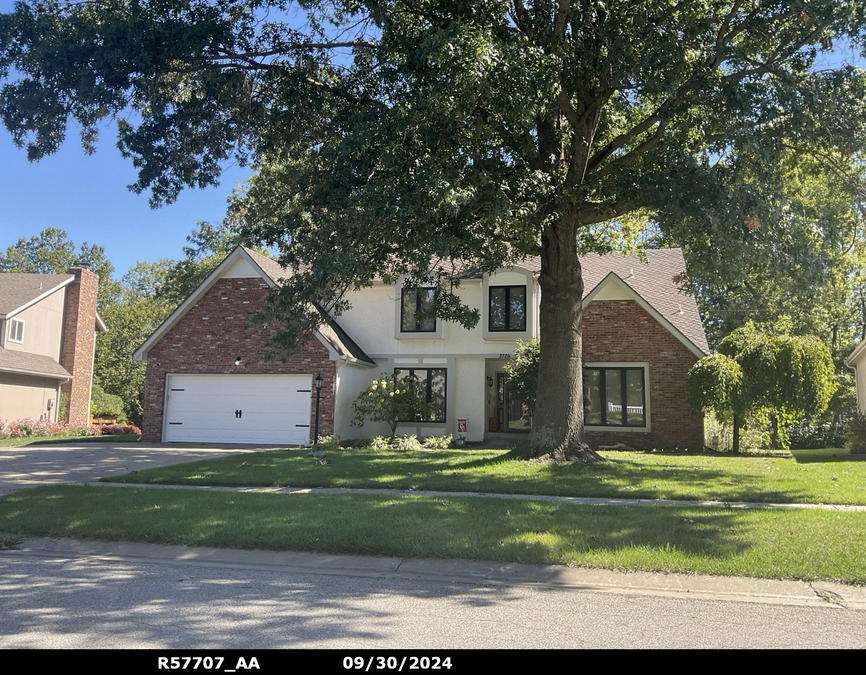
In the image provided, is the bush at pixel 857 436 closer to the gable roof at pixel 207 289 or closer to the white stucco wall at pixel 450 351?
the white stucco wall at pixel 450 351

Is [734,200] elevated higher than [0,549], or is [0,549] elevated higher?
[734,200]

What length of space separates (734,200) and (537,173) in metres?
3.55

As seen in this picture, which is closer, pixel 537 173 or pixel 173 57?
pixel 173 57

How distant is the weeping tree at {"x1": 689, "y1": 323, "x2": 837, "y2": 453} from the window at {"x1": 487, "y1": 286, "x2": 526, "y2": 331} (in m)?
6.10

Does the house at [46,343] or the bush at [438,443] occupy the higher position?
the house at [46,343]

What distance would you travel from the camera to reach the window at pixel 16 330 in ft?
86.2

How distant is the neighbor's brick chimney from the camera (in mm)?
29531

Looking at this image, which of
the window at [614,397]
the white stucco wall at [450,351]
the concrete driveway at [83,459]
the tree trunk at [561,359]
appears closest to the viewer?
the concrete driveway at [83,459]

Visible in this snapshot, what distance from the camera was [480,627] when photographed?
188 inches

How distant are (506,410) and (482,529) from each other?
18.1m

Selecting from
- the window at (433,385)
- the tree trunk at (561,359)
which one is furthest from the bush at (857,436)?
the window at (433,385)

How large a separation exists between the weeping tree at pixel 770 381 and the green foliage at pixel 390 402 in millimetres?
8522
